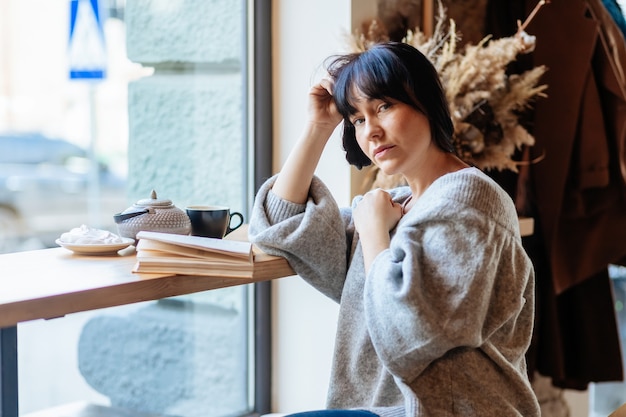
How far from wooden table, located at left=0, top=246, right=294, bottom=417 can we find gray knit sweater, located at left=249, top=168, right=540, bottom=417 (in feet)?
0.97

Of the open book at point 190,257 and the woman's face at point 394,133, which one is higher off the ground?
the woman's face at point 394,133

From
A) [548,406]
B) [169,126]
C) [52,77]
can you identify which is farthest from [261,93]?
[548,406]

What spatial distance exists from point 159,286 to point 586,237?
1.77 metres

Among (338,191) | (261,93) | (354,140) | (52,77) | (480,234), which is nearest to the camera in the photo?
(480,234)

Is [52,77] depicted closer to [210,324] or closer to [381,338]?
[210,324]

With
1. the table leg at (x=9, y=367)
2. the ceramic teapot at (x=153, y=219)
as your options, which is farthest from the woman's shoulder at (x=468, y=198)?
the table leg at (x=9, y=367)

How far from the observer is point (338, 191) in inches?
88.6

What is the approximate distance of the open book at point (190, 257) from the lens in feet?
4.56

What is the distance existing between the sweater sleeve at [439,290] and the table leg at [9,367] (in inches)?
24.8

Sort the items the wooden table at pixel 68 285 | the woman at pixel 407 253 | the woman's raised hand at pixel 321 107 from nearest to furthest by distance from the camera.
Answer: the wooden table at pixel 68 285, the woman at pixel 407 253, the woman's raised hand at pixel 321 107

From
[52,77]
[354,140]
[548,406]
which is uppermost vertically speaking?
[52,77]

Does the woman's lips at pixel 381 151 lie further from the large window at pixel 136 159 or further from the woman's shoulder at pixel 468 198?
the large window at pixel 136 159

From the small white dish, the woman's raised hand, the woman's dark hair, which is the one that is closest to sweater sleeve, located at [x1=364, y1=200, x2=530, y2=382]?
the woman's dark hair

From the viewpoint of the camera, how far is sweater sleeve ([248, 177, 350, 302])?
5.17ft
